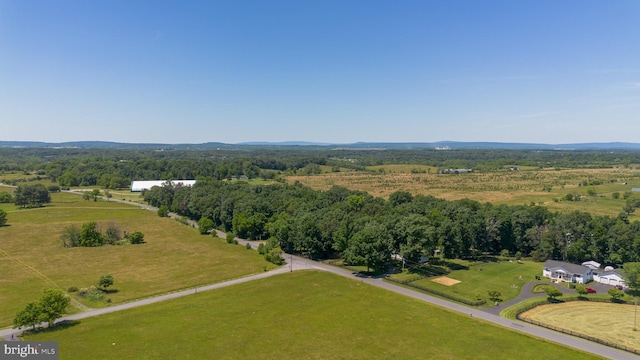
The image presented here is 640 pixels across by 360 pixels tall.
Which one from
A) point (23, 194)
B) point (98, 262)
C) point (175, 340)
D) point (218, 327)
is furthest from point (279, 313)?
point (23, 194)

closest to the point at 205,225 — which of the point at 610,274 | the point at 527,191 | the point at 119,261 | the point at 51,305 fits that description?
the point at 119,261

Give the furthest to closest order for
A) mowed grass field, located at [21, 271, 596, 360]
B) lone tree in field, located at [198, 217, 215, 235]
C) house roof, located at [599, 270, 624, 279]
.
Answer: lone tree in field, located at [198, 217, 215, 235] → house roof, located at [599, 270, 624, 279] → mowed grass field, located at [21, 271, 596, 360]

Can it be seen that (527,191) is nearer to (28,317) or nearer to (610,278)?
(610,278)

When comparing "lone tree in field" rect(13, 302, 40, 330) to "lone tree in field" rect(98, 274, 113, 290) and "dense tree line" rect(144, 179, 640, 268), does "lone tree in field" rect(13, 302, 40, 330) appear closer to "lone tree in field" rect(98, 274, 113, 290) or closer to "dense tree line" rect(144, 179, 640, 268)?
"lone tree in field" rect(98, 274, 113, 290)

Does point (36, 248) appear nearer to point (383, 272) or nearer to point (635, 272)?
point (383, 272)

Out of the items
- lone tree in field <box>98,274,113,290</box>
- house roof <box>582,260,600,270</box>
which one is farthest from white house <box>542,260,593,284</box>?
lone tree in field <box>98,274,113,290</box>
